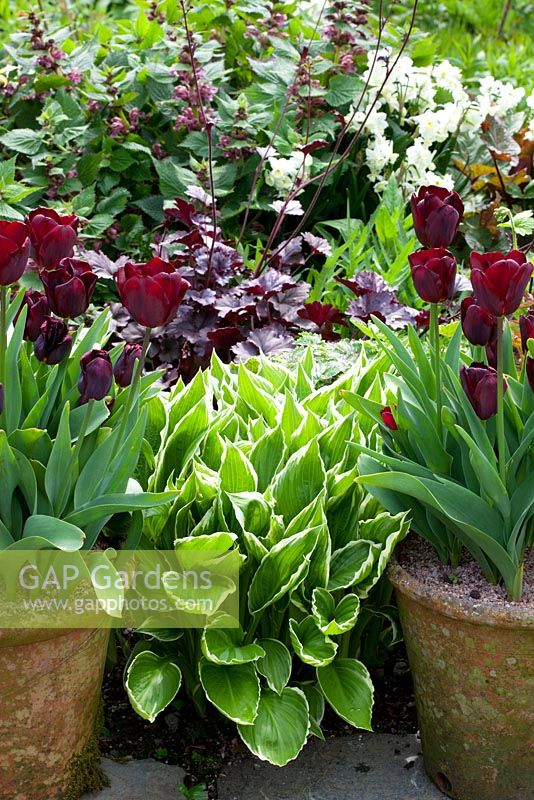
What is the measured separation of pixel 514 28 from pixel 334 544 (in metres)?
7.44

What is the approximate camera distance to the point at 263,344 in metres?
3.09

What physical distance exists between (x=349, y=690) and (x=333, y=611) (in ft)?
0.58

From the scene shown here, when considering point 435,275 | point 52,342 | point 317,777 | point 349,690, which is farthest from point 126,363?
point 317,777

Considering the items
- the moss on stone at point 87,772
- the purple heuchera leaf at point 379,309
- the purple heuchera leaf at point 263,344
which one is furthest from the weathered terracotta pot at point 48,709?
the purple heuchera leaf at point 379,309

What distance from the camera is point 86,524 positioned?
6.30 feet

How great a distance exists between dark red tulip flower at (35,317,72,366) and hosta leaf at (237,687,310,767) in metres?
0.86

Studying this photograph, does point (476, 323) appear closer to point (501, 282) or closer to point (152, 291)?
point (501, 282)

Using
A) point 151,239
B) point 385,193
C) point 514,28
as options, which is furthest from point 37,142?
point 514,28

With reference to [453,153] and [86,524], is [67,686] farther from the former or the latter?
[453,153]

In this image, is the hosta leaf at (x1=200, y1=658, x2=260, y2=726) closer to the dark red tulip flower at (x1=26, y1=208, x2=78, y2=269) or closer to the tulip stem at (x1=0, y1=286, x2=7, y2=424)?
the tulip stem at (x1=0, y1=286, x2=7, y2=424)

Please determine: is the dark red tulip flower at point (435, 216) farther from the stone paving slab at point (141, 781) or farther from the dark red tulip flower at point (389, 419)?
the stone paving slab at point (141, 781)

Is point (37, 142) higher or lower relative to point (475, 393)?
lower

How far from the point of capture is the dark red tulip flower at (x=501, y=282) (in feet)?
5.42

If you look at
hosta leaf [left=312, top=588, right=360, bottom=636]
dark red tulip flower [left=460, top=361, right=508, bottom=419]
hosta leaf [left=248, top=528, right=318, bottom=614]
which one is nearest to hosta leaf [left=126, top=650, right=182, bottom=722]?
hosta leaf [left=248, top=528, right=318, bottom=614]
